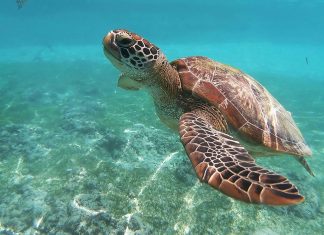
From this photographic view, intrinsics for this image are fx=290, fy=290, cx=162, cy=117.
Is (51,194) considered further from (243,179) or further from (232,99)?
(243,179)

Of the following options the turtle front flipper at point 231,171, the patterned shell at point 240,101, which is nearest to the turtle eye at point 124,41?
the patterned shell at point 240,101

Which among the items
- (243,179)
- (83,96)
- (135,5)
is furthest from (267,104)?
(135,5)

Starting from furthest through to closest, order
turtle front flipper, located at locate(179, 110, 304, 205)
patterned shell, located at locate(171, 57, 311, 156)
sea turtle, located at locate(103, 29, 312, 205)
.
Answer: patterned shell, located at locate(171, 57, 311, 156) → sea turtle, located at locate(103, 29, 312, 205) → turtle front flipper, located at locate(179, 110, 304, 205)

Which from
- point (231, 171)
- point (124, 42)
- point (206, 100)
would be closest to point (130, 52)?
point (124, 42)

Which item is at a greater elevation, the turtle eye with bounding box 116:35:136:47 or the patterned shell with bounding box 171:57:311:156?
the turtle eye with bounding box 116:35:136:47

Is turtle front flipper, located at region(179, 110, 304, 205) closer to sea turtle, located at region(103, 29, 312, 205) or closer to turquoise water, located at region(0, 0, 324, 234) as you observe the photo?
sea turtle, located at region(103, 29, 312, 205)

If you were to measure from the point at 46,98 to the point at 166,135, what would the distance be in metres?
6.61

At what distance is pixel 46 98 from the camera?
40.9ft

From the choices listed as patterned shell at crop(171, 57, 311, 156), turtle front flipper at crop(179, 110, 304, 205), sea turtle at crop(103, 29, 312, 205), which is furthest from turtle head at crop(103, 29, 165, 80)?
turtle front flipper at crop(179, 110, 304, 205)

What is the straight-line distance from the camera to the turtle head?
3422 millimetres

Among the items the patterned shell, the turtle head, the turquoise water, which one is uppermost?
the turtle head

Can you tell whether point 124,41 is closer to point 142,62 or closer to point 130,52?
point 130,52

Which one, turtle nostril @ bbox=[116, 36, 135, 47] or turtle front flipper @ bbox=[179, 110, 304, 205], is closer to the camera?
turtle front flipper @ bbox=[179, 110, 304, 205]

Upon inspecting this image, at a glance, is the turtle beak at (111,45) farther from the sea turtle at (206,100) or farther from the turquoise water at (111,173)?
the turquoise water at (111,173)
